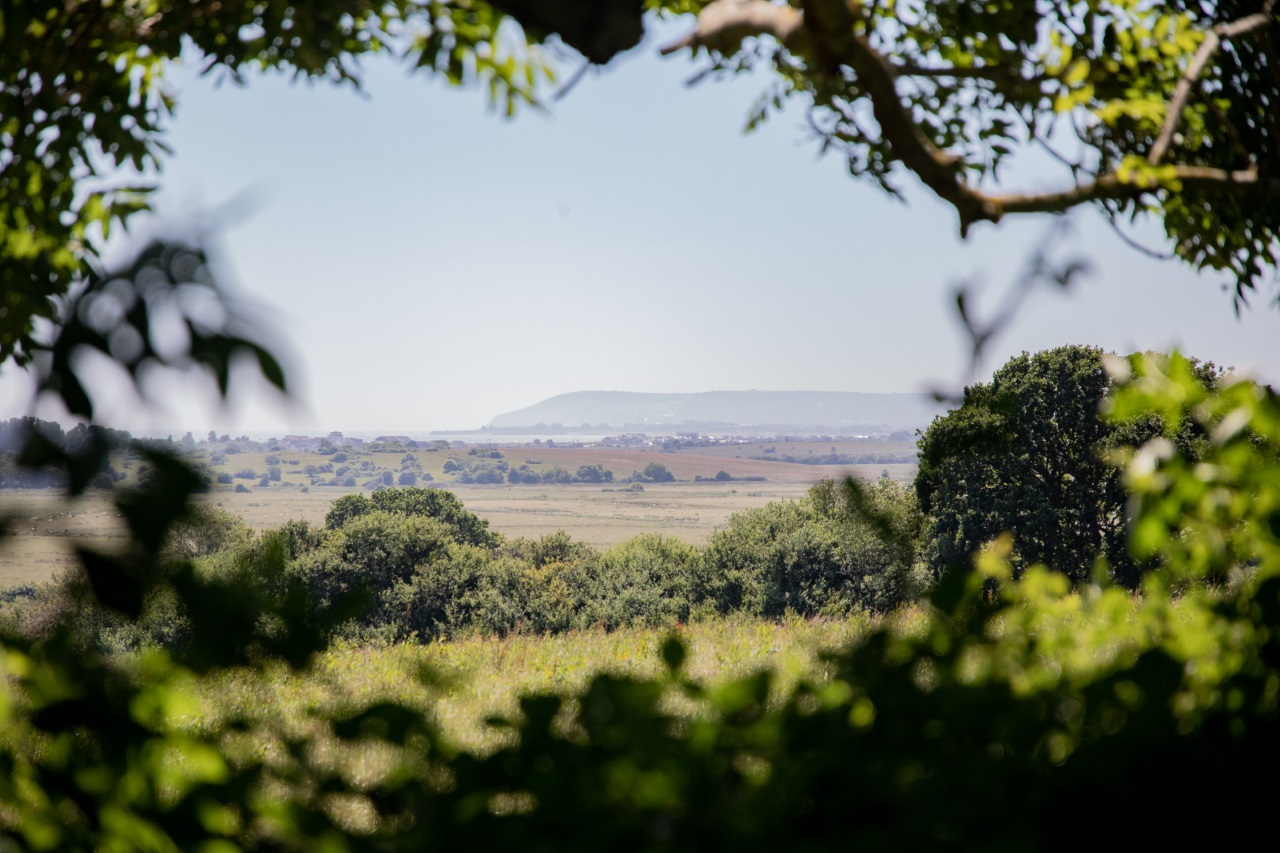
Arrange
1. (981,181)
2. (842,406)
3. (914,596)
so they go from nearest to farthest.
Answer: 1. (914,596)
2. (981,181)
3. (842,406)

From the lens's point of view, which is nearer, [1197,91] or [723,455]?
[1197,91]

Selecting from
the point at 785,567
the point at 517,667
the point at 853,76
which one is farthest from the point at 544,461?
the point at 853,76

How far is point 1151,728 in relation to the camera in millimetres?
1043

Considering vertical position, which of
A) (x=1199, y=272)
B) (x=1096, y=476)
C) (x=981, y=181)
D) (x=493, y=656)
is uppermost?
(x=981, y=181)

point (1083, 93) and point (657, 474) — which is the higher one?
point (1083, 93)

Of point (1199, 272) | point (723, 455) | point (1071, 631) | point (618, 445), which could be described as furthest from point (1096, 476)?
point (618, 445)

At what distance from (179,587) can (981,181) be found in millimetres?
3613

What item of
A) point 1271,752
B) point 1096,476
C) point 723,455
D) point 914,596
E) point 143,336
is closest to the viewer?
point 143,336

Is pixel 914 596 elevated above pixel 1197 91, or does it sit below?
below

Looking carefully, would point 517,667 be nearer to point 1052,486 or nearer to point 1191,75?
point 1191,75

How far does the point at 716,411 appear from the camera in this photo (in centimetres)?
13988

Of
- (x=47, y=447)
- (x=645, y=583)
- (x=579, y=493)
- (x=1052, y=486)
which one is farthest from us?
(x=579, y=493)

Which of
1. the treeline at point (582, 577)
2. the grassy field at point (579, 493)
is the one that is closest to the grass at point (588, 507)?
the grassy field at point (579, 493)

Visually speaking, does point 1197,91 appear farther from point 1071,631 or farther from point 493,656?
point 493,656
